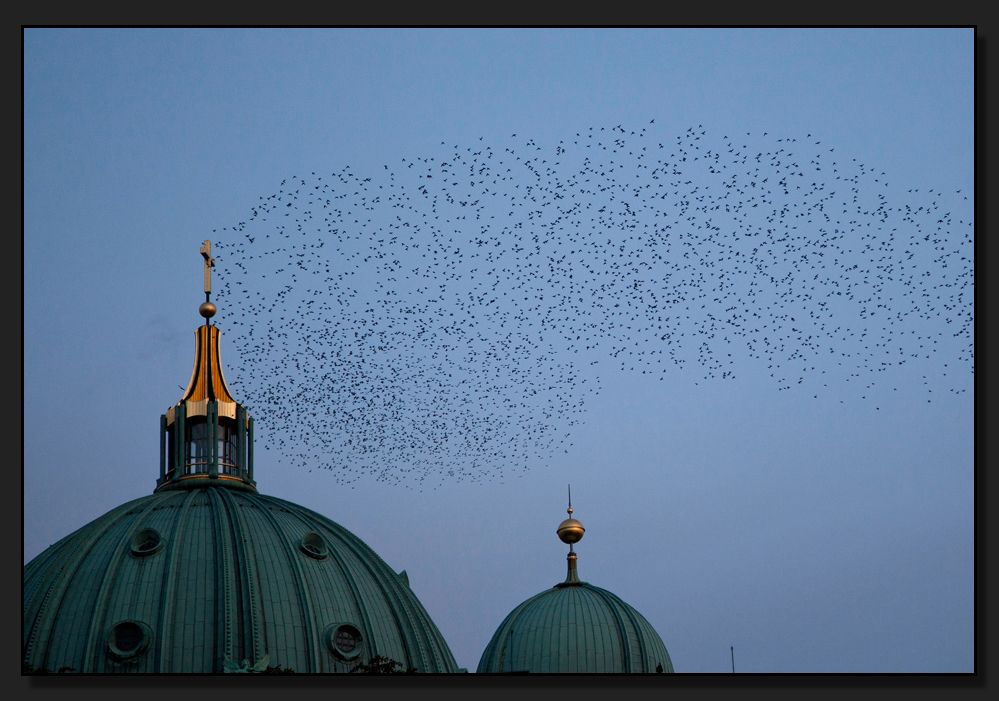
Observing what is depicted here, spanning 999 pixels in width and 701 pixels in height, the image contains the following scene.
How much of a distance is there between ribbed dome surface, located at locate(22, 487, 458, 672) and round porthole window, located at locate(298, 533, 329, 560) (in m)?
0.03

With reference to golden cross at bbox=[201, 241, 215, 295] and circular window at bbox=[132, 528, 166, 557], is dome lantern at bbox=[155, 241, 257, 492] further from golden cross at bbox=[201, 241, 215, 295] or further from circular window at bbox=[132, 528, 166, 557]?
circular window at bbox=[132, 528, 166, 557]

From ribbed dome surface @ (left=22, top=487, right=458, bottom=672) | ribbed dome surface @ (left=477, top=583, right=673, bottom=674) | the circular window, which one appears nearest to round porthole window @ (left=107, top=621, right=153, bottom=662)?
ribbed dome surface @ (left=22, top=487, right=458, bottom=672)

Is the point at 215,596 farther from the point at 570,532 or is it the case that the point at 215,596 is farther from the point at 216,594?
the point at 570,532

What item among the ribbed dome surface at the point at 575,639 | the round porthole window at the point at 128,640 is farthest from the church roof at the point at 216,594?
the ribbed dome surface at the point at 575,639

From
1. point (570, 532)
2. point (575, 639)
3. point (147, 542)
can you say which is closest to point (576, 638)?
point (575, 639)

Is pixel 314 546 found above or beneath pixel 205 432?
beneath

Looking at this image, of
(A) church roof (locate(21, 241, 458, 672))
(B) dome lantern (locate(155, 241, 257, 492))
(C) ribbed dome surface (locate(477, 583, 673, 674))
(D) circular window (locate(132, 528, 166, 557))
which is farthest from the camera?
(B) dome lantern (locate(155, 241, 257, 492))

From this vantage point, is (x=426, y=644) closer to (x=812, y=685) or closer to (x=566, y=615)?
(x=566, y=615)

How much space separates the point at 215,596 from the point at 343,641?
13.3 feet

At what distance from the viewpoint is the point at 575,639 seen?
65.2 m

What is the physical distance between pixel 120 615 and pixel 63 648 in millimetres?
1956

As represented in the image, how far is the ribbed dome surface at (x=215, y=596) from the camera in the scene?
60.5 m

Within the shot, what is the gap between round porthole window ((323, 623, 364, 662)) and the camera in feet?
203
